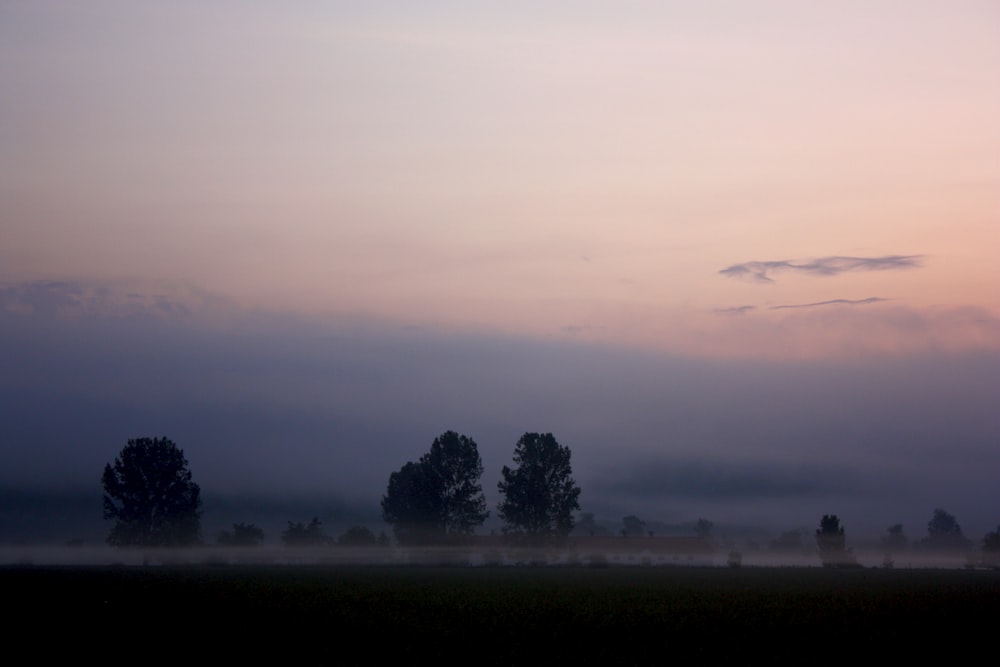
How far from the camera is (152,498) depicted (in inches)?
4594

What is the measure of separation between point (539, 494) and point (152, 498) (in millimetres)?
47351

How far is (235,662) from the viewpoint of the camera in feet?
81.5

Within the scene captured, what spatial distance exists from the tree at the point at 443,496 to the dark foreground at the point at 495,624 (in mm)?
71386

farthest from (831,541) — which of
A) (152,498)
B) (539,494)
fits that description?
(152,498)

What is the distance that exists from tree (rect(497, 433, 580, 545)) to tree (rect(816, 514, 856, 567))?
132 feet

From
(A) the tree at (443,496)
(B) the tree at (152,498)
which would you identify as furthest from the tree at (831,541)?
(B) the tree at (152,498)

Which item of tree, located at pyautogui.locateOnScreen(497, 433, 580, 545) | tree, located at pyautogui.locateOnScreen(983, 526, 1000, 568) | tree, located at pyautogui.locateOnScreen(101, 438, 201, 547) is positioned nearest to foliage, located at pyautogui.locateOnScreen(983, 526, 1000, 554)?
tree, located at pyautogui.locateOnScreen(983, 526, 1000, 568)

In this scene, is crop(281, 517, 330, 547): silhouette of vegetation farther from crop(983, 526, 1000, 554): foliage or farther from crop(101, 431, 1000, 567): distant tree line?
crop(983, 526, 1000, 554): foliage

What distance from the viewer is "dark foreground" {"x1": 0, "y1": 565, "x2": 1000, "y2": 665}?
1057 inches

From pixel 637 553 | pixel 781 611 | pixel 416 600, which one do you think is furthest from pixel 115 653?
pixel 637 553

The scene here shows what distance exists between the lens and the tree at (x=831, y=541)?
13988cm

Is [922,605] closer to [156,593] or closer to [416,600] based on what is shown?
[416,600]

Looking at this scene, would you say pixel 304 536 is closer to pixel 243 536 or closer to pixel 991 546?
pixel 243 536

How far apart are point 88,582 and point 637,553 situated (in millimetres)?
103469
